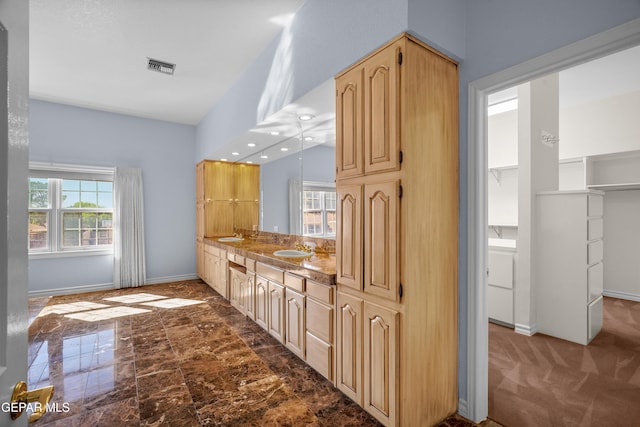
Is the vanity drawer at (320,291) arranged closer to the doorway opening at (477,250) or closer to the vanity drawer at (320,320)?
the vanity drawer at (320,320)

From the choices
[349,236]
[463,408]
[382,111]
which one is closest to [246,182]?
[349,236]

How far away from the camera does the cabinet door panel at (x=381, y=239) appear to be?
69.1 inches

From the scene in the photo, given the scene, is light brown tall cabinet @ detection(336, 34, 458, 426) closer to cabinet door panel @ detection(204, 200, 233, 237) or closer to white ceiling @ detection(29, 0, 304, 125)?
white ceiling @ detection(29, 0, 304, 125)

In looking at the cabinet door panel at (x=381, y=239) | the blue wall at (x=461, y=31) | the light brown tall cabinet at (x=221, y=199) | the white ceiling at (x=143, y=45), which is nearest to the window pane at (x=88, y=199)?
the white ceiling at (x=143, y=45)

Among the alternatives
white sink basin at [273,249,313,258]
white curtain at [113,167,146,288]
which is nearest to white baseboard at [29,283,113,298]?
white curtain at [113,167,146,288]

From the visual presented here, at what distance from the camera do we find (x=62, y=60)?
348 centimetres

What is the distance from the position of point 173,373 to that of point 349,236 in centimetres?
187

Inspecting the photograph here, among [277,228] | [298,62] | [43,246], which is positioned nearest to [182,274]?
[43,246]

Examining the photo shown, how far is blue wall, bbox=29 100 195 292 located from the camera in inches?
187

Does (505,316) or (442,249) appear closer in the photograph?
(442,249)

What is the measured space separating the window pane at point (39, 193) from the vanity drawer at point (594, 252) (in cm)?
719

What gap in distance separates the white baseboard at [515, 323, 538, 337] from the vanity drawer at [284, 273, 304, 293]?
2.39m

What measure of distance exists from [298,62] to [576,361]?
3.48 m

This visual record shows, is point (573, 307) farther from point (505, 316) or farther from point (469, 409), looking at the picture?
point (469, 409)
